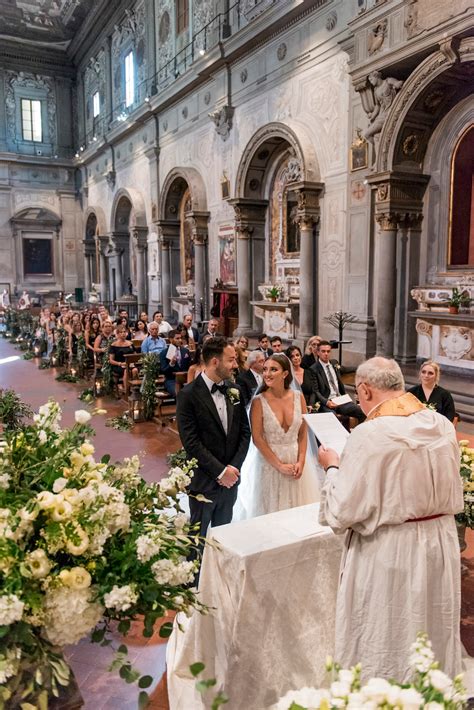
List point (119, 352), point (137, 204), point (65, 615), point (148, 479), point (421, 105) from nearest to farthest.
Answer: point (65, 615), point (148, 479), point (421, 105), point (119, 352), point (137, 204)

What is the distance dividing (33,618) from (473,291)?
9274 mm

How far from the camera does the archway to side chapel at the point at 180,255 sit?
57.8ft

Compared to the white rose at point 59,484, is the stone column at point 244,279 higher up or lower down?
higher up

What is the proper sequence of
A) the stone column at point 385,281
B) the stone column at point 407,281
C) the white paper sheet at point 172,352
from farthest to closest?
the stone column at point 407,281, the stone column at point 385,281, the white paper sheet at point 172,352

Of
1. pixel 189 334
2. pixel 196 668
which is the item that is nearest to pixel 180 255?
pixel 189 334

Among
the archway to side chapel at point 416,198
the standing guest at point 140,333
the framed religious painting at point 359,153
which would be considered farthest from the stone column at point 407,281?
the standing guest at point 140,333

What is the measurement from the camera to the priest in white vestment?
227cm

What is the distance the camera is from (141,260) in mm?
22594

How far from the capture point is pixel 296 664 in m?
2.74

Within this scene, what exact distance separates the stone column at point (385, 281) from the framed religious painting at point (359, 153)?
1.17m

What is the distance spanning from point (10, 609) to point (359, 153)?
418 inches

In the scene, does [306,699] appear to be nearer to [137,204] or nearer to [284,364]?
[284,364]

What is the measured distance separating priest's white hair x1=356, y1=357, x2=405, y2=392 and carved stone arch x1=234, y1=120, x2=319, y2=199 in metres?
10.2

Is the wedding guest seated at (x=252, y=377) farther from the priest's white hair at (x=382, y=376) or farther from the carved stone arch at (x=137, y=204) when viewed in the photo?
the carved stone arch at (x=137, y=204)
